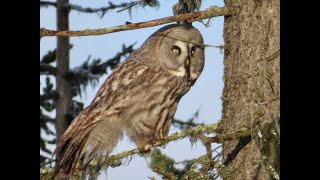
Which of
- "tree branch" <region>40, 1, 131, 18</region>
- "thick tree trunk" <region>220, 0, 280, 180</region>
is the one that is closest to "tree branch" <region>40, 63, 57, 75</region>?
"tree branch" <region>40, 1, 131, 18</region>

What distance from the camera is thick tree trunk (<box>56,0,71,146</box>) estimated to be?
10.3m

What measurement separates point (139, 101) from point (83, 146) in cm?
45

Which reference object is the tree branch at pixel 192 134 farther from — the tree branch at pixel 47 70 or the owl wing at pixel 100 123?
the tree branch at pixel 47 70

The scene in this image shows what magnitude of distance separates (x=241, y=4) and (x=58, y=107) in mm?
6837

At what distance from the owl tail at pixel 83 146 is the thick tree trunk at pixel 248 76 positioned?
929 mm

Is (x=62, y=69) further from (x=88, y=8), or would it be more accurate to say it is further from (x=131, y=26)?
(x=131, y=26)

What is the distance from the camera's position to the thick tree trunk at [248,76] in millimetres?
3582


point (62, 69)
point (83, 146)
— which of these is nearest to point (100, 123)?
point (83, 146)

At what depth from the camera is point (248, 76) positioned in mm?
3674

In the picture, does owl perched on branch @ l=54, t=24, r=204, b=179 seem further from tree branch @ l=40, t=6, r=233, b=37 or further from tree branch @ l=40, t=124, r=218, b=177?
tree branch @ l=40, t=6, r=233, b=37

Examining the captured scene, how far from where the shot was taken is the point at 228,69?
3.80m

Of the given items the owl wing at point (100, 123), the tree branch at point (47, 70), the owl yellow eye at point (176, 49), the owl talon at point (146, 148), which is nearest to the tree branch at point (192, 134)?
the owl wing at point (100, 123)

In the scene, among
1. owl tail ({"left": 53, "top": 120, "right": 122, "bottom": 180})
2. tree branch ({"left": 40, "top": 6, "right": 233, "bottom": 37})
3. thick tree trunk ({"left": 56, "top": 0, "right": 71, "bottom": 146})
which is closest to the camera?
tree branch ({"left": 40, "top": 6, "right": 233, "bottom": 37})
